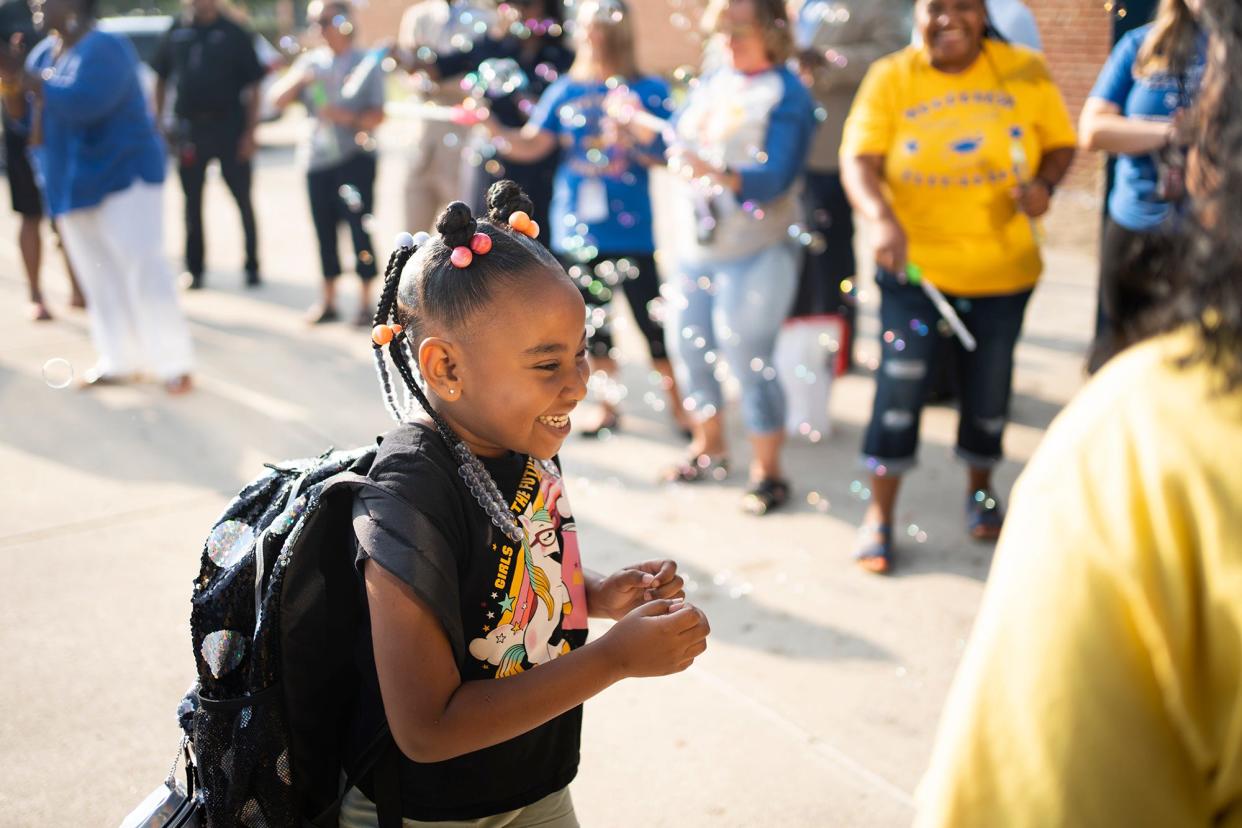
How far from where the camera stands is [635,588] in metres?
1.96

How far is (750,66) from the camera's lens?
14.9 ft

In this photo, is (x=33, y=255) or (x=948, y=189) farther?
(x=33, y=255)

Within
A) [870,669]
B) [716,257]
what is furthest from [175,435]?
[870,669]

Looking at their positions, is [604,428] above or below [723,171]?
below

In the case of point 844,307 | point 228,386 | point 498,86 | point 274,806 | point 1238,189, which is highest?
point 1238,189

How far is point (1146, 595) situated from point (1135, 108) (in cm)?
357

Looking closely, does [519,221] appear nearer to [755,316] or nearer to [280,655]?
[280,655]

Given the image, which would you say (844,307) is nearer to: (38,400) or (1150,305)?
(38,400)

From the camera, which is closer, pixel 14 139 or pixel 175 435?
pixel 175 435

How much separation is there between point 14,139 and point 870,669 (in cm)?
642

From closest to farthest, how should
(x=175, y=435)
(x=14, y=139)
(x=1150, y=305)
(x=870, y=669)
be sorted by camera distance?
(x=1150, y=305) < (x=870, y=669) < (x=175, y=435) < (x=14, y=139)

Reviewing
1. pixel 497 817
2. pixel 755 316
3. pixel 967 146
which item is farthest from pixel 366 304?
pixel 497 817

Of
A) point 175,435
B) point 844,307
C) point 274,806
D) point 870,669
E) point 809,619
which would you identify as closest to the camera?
point 274,806

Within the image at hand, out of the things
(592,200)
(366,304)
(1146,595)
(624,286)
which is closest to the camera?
(1146,595)
